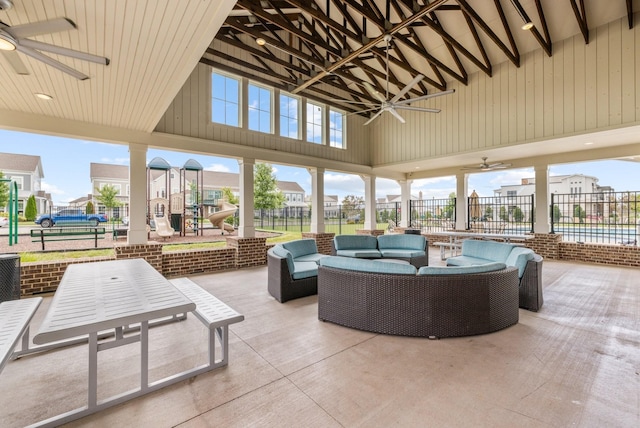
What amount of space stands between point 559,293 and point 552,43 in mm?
5515

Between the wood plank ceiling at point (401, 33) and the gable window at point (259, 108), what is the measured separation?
10.8 inches

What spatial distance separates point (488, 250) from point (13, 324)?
245 inches

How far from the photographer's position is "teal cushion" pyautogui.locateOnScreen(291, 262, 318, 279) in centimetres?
443

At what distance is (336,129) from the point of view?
9500mm

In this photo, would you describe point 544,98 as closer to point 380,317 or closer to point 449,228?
point 449,228

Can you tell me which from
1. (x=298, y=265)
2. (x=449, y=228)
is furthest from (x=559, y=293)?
(x=449, y=228)

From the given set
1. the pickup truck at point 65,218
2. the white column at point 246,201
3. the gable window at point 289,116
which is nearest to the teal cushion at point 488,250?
the white column at point 246,201

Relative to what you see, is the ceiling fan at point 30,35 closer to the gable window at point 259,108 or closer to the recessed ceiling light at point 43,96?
the recessed ceiling light at point 43,96

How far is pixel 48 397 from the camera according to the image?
2092 millimetres

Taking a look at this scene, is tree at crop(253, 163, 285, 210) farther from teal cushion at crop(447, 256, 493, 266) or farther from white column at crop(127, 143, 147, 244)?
teal cushion at crop(447, 256, 493, 266)

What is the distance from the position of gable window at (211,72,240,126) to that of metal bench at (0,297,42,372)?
517 cm

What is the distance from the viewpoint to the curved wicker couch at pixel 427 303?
3000mm

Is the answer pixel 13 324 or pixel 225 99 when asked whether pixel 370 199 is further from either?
pixel 13 324

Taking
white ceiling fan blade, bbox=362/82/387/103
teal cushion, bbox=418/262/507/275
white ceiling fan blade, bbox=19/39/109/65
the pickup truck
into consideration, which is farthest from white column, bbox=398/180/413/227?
the pickup truck
